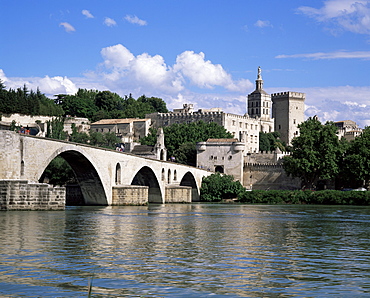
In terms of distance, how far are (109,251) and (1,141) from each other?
1983 cm

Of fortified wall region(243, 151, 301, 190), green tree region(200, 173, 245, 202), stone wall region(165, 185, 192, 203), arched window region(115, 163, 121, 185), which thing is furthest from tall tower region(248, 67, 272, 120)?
arched window region(115, 163, 121, 185)

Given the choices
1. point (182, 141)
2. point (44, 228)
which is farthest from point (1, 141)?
point (182, 141)

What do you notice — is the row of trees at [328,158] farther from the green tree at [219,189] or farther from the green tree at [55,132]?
the green tree at [55,132]

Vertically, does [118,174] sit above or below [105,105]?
below

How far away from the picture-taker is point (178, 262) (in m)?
Result: 15.8

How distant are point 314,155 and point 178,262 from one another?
65.1 metres

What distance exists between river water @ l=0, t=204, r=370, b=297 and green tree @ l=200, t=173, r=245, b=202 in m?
49.6

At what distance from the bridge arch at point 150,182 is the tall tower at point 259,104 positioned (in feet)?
283

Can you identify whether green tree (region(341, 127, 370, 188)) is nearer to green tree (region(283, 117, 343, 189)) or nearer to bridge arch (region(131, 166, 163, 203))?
green tree (region(283, 117, 343, 189))

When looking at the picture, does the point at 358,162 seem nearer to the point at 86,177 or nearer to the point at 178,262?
the point at 86,177

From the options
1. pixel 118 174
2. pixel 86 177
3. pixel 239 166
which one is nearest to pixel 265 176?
pixel 239 166

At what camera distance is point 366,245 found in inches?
822

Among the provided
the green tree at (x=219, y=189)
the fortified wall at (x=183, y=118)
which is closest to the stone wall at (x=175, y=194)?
the green tree at (x=219, y=189)

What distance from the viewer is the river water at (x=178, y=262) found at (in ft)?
39.9
